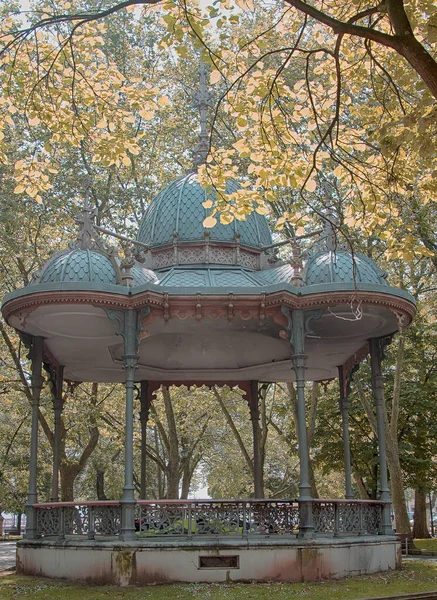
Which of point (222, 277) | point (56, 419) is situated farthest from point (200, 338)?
point (56, 419)

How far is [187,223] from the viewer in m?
17.1

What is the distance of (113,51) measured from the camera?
1068 inches

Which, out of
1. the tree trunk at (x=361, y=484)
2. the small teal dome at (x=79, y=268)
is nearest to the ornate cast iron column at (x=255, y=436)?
the small teal dome at (x=79, y=268)

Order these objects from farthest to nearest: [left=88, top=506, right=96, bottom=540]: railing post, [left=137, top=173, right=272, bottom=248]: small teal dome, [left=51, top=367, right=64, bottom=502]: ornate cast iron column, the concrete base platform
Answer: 1. [left=51, top=367, right=64, bottom=502]: ornate cast iron column
2. [left=137, top=173, right=272, bottom=248]: small teal dome
3. [left=88, top=506, right=96, bottom=540]: railing post
4. the concrete base platform

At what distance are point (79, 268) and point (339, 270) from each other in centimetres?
534

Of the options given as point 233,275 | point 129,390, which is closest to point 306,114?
point 233,275

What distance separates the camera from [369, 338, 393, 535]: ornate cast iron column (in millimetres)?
15352

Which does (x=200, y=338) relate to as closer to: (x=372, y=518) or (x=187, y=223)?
(x=187, y=223)

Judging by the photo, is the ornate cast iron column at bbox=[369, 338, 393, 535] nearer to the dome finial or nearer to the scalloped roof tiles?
the scalloped roof tiles

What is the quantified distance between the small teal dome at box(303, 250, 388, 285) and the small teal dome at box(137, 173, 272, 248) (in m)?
2.50

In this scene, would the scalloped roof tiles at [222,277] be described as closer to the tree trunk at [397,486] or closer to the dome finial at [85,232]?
the dome finial at [85,232]

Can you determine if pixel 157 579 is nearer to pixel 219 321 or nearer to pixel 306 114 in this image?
pixel 219 321

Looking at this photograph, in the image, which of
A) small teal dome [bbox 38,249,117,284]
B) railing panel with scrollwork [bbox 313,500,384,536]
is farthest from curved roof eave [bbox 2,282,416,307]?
railing panel with scrollwork [bbox 313,500,384,536]

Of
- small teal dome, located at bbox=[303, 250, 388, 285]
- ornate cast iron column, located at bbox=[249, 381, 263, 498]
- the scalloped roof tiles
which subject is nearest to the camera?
small teal dome, located at bbox=[303, 250, 388, 285]
